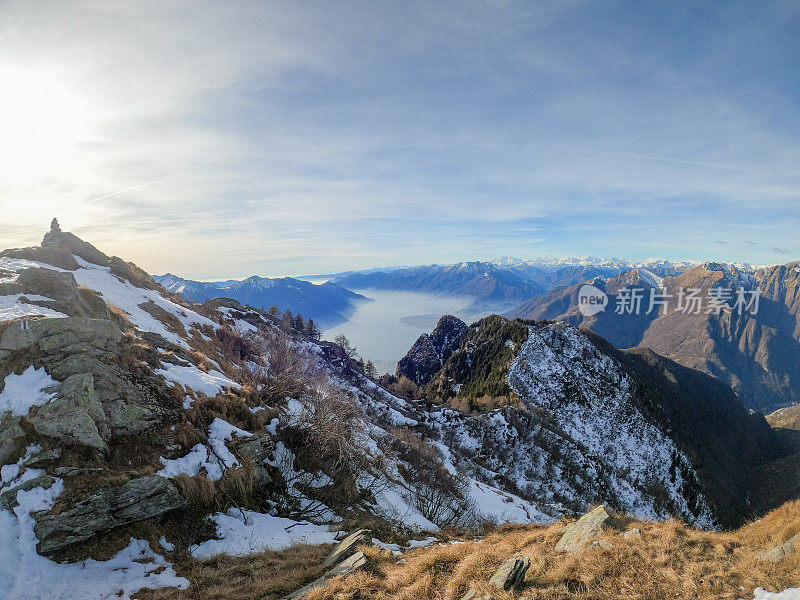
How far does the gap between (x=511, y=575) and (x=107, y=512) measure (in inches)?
581

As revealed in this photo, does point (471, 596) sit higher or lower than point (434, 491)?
higher

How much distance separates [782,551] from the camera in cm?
878

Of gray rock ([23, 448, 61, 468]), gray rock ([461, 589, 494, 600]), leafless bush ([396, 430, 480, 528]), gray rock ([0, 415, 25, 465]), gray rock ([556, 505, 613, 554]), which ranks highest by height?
gray rock ([0, 415, 25, 465])

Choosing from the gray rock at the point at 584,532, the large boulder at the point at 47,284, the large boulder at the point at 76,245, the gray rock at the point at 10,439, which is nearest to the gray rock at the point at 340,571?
the gray rock at the point at 584,532

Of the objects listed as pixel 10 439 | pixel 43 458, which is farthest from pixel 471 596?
pixel 10 439

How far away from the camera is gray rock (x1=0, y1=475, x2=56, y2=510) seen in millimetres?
11133

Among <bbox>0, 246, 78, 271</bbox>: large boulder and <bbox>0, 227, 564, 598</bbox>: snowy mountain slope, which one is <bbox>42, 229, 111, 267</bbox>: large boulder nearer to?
<bbox>0, 246, 78, 271</bbox>: large boulder

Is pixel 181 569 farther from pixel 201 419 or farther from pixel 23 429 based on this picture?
pixel 23 429

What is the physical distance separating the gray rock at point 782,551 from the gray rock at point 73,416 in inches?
931

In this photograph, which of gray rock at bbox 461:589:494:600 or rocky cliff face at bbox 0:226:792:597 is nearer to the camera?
gray rock at bbox 461:589:494:600

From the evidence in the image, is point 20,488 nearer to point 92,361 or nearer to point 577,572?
point 92,361

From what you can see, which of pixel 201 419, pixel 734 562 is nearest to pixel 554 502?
pixel 734 562

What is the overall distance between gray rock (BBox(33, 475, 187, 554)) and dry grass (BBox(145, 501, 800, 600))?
2.70m

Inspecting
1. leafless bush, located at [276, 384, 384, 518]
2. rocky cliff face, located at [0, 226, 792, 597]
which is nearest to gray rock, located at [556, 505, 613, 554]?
rocky cliff face, located at [0, 226, 792, 597]
